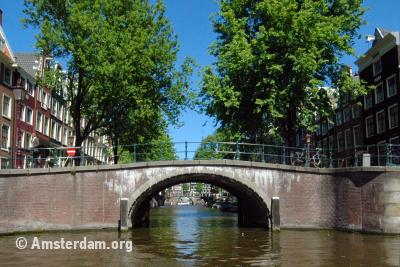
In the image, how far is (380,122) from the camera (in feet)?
132

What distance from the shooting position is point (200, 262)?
13312 millimetres

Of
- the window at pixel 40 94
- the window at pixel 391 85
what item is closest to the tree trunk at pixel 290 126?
the window at pixel 391 85

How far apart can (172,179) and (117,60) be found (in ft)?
28.3

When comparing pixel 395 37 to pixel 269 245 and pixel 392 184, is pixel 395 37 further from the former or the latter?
pixel 269 245

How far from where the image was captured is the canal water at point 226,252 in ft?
43.3

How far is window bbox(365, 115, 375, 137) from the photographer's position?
41.7 metres

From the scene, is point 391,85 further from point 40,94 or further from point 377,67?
point 40,94

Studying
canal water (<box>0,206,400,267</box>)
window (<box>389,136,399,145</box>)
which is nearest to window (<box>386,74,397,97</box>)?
window (<box>389,136,399,145</box>)

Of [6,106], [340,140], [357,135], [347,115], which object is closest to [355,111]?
[357,135]

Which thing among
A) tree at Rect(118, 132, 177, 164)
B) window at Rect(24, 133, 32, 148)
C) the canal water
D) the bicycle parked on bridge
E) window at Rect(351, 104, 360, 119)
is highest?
window at Rect(351, 104, 360, 119)

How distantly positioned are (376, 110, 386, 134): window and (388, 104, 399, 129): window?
1.15 meters

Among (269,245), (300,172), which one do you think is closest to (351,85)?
(300,172)

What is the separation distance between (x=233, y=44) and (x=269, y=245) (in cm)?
1261

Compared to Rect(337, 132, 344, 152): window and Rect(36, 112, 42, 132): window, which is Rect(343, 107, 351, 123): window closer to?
Rect(337, 132, 344, 152): window
